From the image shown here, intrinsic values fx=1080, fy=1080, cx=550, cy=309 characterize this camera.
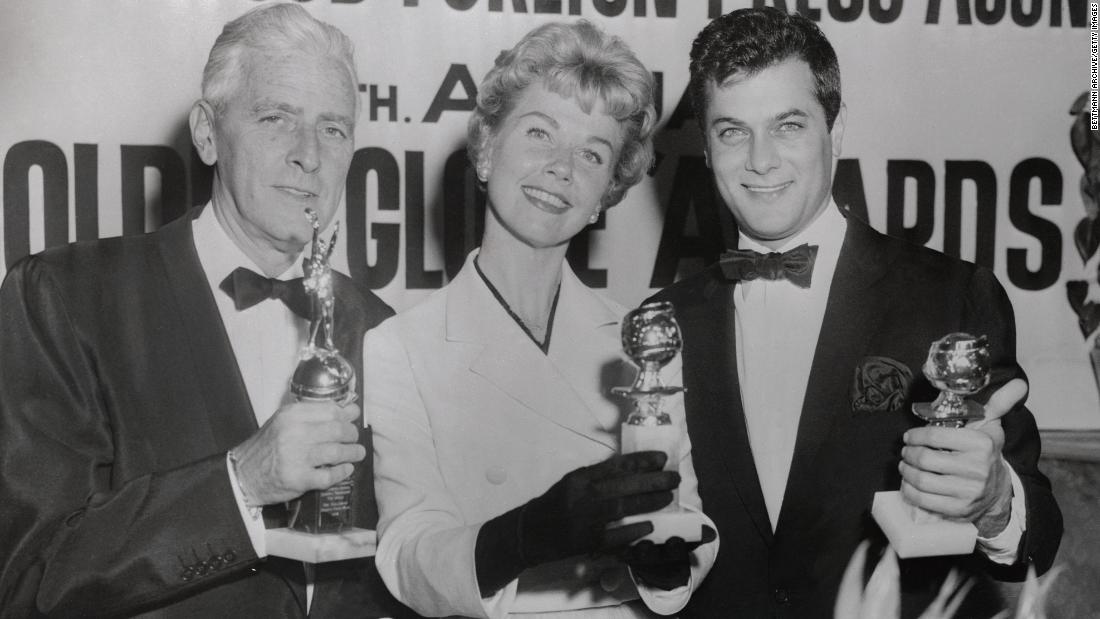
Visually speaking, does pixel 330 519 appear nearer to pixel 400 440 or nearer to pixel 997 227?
pixel 400 440

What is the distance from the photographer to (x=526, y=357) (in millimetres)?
1986

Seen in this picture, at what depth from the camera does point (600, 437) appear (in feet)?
6.50

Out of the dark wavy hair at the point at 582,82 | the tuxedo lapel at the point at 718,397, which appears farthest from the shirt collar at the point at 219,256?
the tuxedo lapel at the point at 718,397

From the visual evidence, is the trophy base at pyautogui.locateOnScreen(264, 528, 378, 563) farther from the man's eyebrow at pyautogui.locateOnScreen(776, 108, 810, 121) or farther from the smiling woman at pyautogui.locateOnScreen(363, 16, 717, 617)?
the man's eyebrow at pyautogui.locateOnScreen(776, 108, 810, 121)

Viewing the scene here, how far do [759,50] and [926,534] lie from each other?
89cm

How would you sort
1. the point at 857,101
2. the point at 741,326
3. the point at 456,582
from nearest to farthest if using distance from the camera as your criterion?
the point at 456,582, the point at 741,326, the point at 857,101

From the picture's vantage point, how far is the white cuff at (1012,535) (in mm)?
1972

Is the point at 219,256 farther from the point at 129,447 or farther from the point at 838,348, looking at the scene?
the point at 838,348

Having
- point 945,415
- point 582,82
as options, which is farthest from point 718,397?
point 582,82

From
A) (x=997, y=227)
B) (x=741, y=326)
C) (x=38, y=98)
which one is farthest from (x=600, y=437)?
(x=38, y=98)

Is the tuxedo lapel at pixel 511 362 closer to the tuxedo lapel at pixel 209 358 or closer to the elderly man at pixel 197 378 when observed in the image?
the elderly man at pixel 197 378

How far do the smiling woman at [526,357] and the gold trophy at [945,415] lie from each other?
0.35m

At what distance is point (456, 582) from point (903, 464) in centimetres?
78

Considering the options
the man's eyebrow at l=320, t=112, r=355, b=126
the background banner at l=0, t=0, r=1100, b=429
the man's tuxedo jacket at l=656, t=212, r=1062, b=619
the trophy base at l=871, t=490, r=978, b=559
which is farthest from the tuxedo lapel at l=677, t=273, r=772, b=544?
the man's eyebrow at l=320, t=112, r=355, b=126
